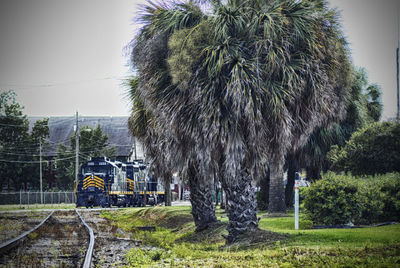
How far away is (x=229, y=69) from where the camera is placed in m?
13.1

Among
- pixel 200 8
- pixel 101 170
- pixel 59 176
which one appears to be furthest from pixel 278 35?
pixel 59 176

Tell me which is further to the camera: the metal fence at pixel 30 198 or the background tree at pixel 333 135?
the metal fence at pixel 30 198

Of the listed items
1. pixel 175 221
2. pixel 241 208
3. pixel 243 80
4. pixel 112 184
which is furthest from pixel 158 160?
pixel 112 184

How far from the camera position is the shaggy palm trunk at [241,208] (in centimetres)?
1370

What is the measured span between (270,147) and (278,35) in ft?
10.2

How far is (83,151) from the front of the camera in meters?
60.6

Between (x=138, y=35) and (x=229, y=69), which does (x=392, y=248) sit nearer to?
(x=229, y=69)

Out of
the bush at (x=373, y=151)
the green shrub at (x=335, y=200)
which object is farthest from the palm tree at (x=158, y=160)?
the bush at (x=373, y=151)

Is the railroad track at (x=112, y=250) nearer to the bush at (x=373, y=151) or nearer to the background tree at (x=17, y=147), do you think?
the bush at (x=373, y=151)

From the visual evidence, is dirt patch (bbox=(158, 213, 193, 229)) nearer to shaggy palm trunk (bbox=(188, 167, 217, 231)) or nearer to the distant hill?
shaggy palm trunk (bbox=(188, 167, 217, 231))

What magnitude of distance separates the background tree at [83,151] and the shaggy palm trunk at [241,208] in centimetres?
4751

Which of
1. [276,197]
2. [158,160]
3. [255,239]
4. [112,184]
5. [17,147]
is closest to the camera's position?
[255,239]

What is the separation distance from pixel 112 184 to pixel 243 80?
30.7 m

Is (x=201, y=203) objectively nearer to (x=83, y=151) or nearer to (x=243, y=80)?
(x=243, y=80)
